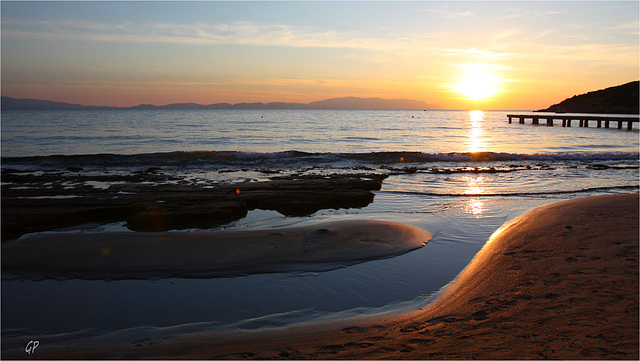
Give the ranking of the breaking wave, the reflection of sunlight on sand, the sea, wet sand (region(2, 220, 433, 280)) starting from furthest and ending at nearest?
the breaking wave
the reflection of sunlight on sand
wet sand (region(2, 220, 433, 280))
the sea

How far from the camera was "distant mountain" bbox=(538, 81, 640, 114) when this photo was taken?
11162cm

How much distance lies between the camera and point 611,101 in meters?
118

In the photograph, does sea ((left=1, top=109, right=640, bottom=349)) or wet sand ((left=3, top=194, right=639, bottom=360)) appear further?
sea ((left=1, top=109, right=640, bottom=349))

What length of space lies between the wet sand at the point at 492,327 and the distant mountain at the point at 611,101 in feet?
422

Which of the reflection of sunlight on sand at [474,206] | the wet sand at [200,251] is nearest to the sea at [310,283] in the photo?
the reflection of sunlight on sand at [474,206]

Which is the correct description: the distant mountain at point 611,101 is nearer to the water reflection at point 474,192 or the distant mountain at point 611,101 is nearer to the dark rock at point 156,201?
the water reflection at point 474,192

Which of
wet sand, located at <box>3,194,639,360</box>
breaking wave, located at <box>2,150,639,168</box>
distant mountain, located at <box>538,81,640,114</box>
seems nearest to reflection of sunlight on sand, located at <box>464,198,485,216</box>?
wet sand, located at <box>3,194,639,360</box>

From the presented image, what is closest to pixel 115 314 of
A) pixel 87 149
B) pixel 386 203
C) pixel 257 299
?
pixel 257 299

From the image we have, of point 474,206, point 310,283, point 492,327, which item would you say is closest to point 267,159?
point 474,206

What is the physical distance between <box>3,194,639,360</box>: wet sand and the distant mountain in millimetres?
128511

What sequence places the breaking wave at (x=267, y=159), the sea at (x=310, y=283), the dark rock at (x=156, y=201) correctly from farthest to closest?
the breaking wave at (x=267, y=159) → the dark rock at (x=156, y=201) → the sea at (x=310, y=283)

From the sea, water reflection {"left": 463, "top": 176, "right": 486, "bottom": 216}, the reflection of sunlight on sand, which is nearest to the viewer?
the sea

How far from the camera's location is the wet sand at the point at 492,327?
3.78 m

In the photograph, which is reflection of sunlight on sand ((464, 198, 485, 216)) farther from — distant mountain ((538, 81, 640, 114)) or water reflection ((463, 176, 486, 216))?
distant mountain ((538, 81, 640, 114))
